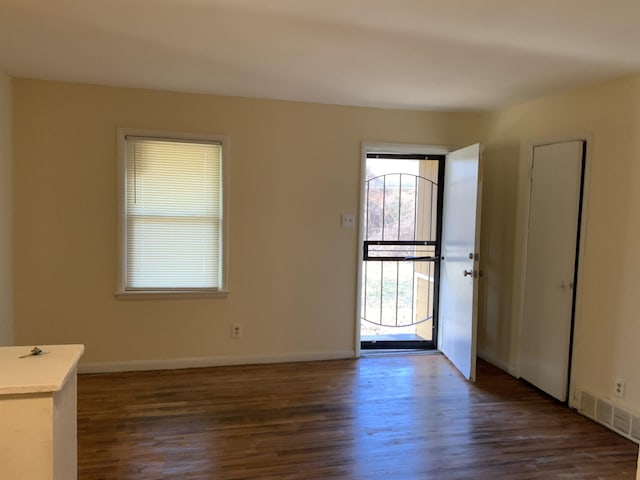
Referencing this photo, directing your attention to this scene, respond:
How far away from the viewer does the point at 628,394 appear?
10.1 feet

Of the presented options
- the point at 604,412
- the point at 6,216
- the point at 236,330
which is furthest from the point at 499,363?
the point at 6,216

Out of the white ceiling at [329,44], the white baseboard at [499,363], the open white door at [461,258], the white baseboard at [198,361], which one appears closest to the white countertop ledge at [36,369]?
the white ceiling at [329,44]

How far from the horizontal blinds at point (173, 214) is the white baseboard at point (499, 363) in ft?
8.53

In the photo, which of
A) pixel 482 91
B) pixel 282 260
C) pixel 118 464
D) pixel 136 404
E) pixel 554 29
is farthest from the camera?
pixel 282 260

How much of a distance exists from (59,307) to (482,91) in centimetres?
376

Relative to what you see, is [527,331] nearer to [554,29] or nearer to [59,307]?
[554,29]

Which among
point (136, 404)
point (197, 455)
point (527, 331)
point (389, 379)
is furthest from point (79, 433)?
point (527, 331)

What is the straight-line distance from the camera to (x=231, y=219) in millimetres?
4125

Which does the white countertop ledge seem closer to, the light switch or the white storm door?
the light switch

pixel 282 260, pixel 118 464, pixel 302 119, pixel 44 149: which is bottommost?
pixel 118 464

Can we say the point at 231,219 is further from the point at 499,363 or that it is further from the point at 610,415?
the point at 610,415

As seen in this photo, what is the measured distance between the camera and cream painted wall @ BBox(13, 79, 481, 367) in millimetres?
3762

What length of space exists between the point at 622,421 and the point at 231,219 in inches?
126

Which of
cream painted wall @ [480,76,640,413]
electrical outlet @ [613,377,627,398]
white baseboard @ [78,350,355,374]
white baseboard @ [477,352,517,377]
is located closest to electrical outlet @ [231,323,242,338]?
white baseboard @ [78,350,355,374]
